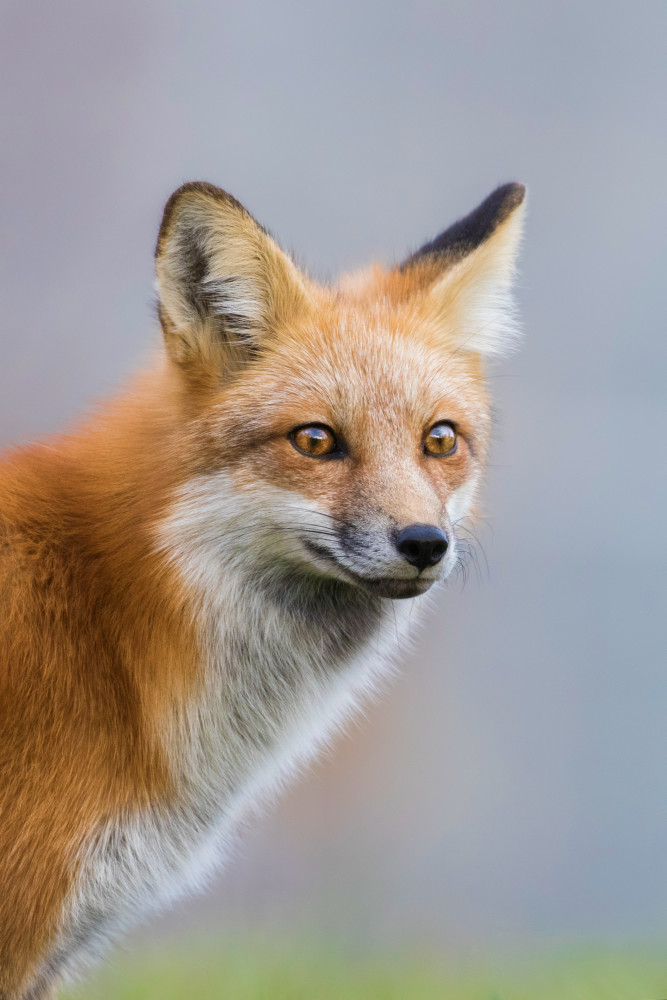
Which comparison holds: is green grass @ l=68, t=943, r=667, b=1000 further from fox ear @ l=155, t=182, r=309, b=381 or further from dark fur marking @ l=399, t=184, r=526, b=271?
dark fur marking @ l=399, t=184, r=526, b=271

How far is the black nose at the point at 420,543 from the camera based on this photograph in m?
2.73

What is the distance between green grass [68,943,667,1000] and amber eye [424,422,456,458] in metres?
2.30

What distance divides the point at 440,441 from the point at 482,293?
0.79 m

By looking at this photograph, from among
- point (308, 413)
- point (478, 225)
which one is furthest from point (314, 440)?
point (478, 225)

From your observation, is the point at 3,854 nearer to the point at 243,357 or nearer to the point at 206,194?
the point at 243,357

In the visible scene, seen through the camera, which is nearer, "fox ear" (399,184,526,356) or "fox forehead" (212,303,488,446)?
"fox forehead" (212,303,488,446)

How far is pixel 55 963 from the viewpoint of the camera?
9.64 feet

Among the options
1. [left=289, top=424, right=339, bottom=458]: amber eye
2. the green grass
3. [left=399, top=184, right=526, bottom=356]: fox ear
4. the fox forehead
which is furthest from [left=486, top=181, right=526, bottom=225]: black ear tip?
the green grass

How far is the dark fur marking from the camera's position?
3.54 m

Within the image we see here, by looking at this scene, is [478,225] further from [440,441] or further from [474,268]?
[440,441]

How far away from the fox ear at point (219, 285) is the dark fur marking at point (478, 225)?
666mm

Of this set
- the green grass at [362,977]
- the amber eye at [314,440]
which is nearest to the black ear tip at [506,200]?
the amber eye at [314,440]

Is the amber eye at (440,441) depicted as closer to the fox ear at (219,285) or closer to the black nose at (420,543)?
the black nose at (420,543)

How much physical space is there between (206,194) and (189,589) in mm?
1290
